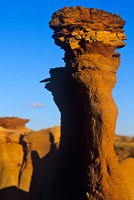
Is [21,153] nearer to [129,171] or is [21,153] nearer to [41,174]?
[41,174]

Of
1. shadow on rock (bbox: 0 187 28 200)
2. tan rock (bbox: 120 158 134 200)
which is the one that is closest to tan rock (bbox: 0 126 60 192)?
shadow on rock (bbox: 0 187 28 200)

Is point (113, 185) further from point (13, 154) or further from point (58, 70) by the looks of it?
point (13, 154)

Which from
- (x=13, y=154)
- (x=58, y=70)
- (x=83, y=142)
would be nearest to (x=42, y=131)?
(x=13, y=154)

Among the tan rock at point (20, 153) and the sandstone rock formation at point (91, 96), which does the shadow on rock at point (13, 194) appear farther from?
the sandstone rock formation at point (91, 96)

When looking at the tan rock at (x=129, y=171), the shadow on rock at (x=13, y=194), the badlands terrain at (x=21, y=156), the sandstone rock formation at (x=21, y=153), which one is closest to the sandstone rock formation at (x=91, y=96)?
the tan rock at (x=129, y=171)

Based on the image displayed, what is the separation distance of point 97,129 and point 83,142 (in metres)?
0.90

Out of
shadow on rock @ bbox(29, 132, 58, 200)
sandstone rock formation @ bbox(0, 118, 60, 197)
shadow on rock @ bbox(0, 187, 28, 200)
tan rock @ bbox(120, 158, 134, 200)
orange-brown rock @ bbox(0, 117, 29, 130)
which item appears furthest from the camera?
orange-brown rock @ bbox(0, 117, 29, 130)

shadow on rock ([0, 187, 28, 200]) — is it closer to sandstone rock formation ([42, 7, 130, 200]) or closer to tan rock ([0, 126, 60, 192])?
tan rock ([0, 126, 60, 192])

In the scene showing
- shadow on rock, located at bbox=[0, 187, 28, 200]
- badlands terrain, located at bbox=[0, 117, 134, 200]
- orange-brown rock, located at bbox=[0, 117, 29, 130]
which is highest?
orange-brown rock, located at bbox=[0, 117, 29, 130]

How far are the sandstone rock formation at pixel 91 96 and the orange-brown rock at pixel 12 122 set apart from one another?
69.7ft

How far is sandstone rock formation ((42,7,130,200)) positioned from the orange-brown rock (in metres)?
21.3

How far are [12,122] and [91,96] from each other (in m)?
23.3

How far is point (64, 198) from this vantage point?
1319 cm

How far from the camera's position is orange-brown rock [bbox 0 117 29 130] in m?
34.4
